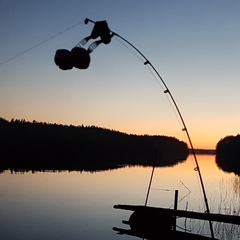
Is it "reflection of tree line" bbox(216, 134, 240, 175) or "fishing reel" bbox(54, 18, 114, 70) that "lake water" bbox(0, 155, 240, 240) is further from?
"reflection of tree line" bbox(216, 134, 240, 175)

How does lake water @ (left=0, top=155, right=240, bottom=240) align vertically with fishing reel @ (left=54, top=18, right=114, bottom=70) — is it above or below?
below

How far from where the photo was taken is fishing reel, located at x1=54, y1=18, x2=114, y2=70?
593cm

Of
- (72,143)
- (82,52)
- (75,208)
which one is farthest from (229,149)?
(82,52)

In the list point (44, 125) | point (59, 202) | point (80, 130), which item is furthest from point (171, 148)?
point (59, 202)

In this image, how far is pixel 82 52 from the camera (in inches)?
236

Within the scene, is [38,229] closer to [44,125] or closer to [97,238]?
[97,238]

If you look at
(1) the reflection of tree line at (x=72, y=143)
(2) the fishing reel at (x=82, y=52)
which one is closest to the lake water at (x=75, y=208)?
(2) the fishing reel at (x=82, y=52)

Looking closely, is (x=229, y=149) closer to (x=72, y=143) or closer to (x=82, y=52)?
(x=72, y=143)

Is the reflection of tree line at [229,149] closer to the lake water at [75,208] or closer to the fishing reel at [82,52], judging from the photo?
the lake water at [75,208]

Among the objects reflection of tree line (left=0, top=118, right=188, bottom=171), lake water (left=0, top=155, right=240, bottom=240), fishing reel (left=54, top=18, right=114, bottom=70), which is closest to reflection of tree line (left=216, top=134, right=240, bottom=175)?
reflection of tree line (left=0, top=118, right=188, bottom=171)

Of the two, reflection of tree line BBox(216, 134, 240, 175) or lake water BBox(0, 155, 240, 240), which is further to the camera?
Answer: reflection of tree line BBox(216, 134, 240, 175)

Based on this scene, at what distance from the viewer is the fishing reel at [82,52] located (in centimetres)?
593

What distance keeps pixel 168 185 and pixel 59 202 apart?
1718 cm

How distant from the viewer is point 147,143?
148 m
